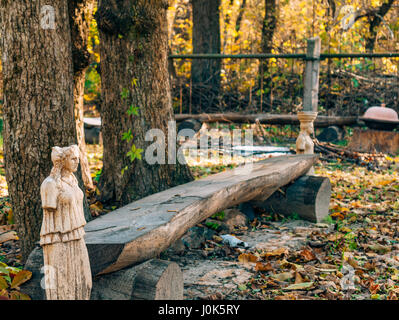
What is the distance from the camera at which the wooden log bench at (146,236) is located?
2.18 metres

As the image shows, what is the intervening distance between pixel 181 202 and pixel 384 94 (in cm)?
746

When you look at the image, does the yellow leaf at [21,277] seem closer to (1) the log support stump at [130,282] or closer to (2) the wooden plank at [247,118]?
(1) the log support stump at [130,282]

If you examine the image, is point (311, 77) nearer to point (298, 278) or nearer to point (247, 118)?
point (247, 118)

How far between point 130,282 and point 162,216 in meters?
0.52

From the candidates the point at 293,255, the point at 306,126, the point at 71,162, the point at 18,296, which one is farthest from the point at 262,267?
the point at 306,126

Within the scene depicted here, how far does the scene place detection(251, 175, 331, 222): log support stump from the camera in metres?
4.59

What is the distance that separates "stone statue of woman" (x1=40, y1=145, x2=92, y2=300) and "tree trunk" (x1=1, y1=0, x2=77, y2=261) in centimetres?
111

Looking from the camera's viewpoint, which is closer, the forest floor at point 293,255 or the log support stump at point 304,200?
the forest floor at point 293,255

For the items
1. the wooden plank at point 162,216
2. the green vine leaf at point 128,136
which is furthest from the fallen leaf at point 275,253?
the green vine leaf at point 128,136

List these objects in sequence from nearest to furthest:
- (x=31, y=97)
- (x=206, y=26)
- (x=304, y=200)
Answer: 1. (x=31, y=97)
2. (x=304, y=200)
3. (x=206, y=26)

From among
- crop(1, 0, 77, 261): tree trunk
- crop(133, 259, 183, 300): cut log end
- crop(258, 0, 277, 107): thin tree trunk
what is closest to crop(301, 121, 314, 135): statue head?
crop(1, 0, 77, 261): tree trunk

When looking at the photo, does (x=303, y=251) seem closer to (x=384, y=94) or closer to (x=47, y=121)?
(x=47, y=121)

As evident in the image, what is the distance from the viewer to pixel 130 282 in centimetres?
224

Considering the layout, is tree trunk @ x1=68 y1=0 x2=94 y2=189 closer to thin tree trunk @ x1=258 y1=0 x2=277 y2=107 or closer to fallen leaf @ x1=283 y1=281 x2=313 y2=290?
fallen leaf @ x1=283 y1=281 x2=313 y2=290
